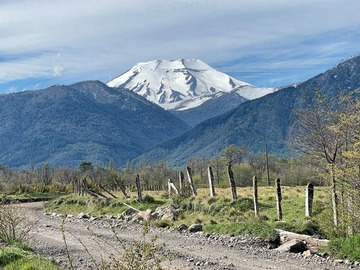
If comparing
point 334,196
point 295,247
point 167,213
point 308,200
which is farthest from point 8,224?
point 334,196

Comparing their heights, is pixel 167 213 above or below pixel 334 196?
below

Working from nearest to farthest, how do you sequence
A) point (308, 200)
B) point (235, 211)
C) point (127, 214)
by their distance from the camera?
point (308, 200) → point (235, 211) → point (127, 214)

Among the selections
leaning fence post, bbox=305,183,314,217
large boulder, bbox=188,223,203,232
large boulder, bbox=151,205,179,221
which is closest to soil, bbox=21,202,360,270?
large boulder, bbox=188,223,203,232

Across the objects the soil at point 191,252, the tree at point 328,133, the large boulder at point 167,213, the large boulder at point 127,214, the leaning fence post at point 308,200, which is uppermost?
the tree at point 328,133

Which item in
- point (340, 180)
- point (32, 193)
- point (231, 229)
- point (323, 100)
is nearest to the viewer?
point (340, 180)

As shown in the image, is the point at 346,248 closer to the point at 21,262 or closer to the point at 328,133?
→ the point at 328,133

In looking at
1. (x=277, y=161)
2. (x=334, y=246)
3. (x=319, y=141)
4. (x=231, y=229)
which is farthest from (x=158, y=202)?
(x=277, y=161)

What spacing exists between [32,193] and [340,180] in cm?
6088

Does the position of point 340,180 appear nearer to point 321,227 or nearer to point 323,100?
point 321,227

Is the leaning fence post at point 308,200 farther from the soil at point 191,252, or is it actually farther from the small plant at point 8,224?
the small plant at point 8,224

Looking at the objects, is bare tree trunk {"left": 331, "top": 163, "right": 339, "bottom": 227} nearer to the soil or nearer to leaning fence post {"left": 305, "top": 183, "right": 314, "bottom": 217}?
the soil

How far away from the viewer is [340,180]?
55.9 ft

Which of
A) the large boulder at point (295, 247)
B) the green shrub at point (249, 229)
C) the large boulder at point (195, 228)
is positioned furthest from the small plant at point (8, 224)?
the large boulder at point (295, 247)

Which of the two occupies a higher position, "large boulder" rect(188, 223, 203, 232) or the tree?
the tree
